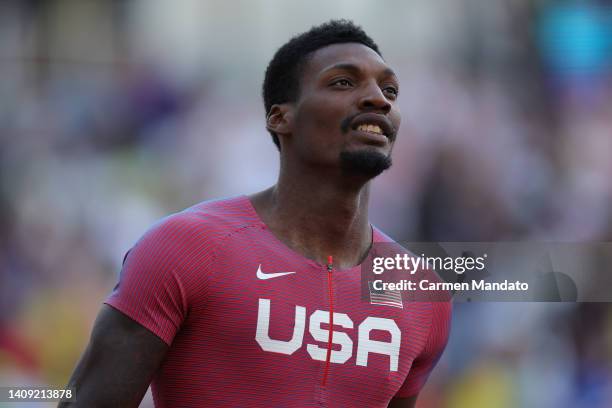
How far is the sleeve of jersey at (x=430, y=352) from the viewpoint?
358 centimetres

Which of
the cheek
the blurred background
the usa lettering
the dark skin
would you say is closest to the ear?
the dark skin

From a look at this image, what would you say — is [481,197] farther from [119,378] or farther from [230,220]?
[119,378]

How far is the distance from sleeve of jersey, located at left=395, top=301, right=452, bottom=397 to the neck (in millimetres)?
403

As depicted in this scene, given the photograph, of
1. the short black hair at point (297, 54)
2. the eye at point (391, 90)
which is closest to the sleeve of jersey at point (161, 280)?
the short black hair at point (297, 54)

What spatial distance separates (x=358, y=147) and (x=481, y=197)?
13.9 ft

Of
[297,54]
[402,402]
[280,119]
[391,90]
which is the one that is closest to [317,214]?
[280,119]

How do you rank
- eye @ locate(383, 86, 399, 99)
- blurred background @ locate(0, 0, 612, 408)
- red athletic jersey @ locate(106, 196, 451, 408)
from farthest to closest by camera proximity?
1. blurred background @ locate(0, 0, 612, 408)
2. eye @ locate(383, 86, 399, 99)
3. red athletic jersey @ locate(106, 196, 451, 408)

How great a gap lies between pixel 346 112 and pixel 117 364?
124cm

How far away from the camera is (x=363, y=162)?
10.9 feet

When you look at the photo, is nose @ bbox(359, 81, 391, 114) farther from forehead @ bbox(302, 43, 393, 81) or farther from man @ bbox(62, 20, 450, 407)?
forehead @ bbox(302, 43, 393, 81)

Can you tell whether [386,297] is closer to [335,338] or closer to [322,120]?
[335,338]

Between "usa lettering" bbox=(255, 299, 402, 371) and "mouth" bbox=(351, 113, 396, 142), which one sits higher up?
"mouth" bbox=(351, 113, 396, 142)

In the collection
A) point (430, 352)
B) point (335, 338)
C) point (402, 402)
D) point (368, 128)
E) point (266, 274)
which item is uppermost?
point (368, 128)

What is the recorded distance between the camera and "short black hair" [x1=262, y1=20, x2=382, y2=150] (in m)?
3.69
